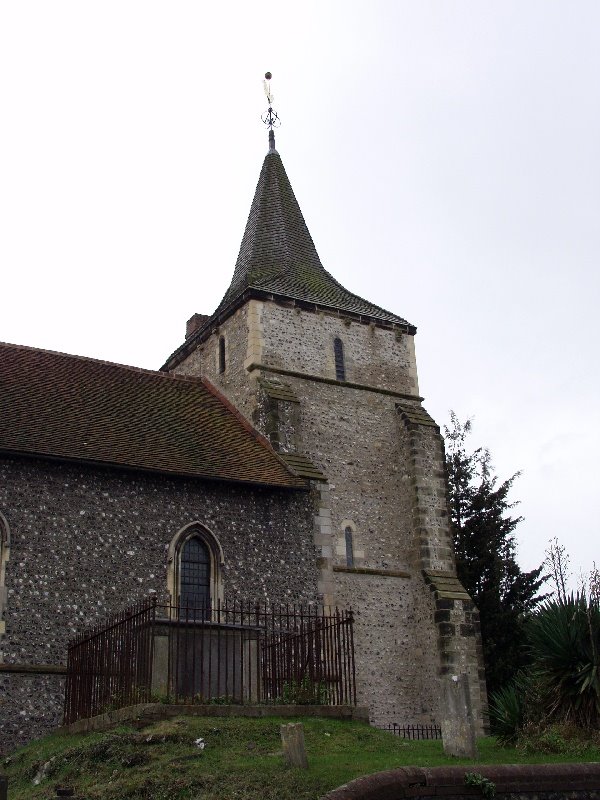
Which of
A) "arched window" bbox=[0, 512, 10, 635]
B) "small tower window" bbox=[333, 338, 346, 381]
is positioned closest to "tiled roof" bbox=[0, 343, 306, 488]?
"arched window" bbox=[0, 512, 10, 635]

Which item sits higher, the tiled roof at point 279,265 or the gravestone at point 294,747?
the tiled roof at point 279,265

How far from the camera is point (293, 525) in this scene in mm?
19906

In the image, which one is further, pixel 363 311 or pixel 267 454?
pixel 363 311

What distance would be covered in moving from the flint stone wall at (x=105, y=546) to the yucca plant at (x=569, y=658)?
634cm

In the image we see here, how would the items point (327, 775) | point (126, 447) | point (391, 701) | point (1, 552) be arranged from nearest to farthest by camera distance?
point (327, 775)
point (1, 552)
point (126, 447)
point (391, 701)

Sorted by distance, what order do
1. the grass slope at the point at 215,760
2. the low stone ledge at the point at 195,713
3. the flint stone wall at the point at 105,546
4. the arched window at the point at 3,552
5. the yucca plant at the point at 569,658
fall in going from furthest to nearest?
the flint stone wall at the point at 105,546 < the arched window at the point at 3,552 < the yucca plant at the point at 569,658 < the low stone ledge at the point at 195,713 < the grass slope at the point at 215,760

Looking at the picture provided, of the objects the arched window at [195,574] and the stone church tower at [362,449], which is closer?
the arched window at [195,574]

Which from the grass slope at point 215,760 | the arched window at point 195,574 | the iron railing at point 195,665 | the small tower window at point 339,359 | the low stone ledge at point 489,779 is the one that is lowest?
the low stone ledge at point 489,779

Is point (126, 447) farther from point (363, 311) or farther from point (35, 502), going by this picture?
point (363, 311)

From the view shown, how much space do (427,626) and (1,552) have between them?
1027 cm

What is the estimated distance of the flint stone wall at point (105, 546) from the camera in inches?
642

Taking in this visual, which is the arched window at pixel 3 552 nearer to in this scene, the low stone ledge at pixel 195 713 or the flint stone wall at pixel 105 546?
the flint stone wall at pixel 105 546

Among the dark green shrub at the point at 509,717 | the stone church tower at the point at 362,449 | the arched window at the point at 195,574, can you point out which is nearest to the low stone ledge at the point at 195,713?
the dark green shrub at the point at 509,717

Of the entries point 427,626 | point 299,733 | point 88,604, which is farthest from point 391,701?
point 299,733
